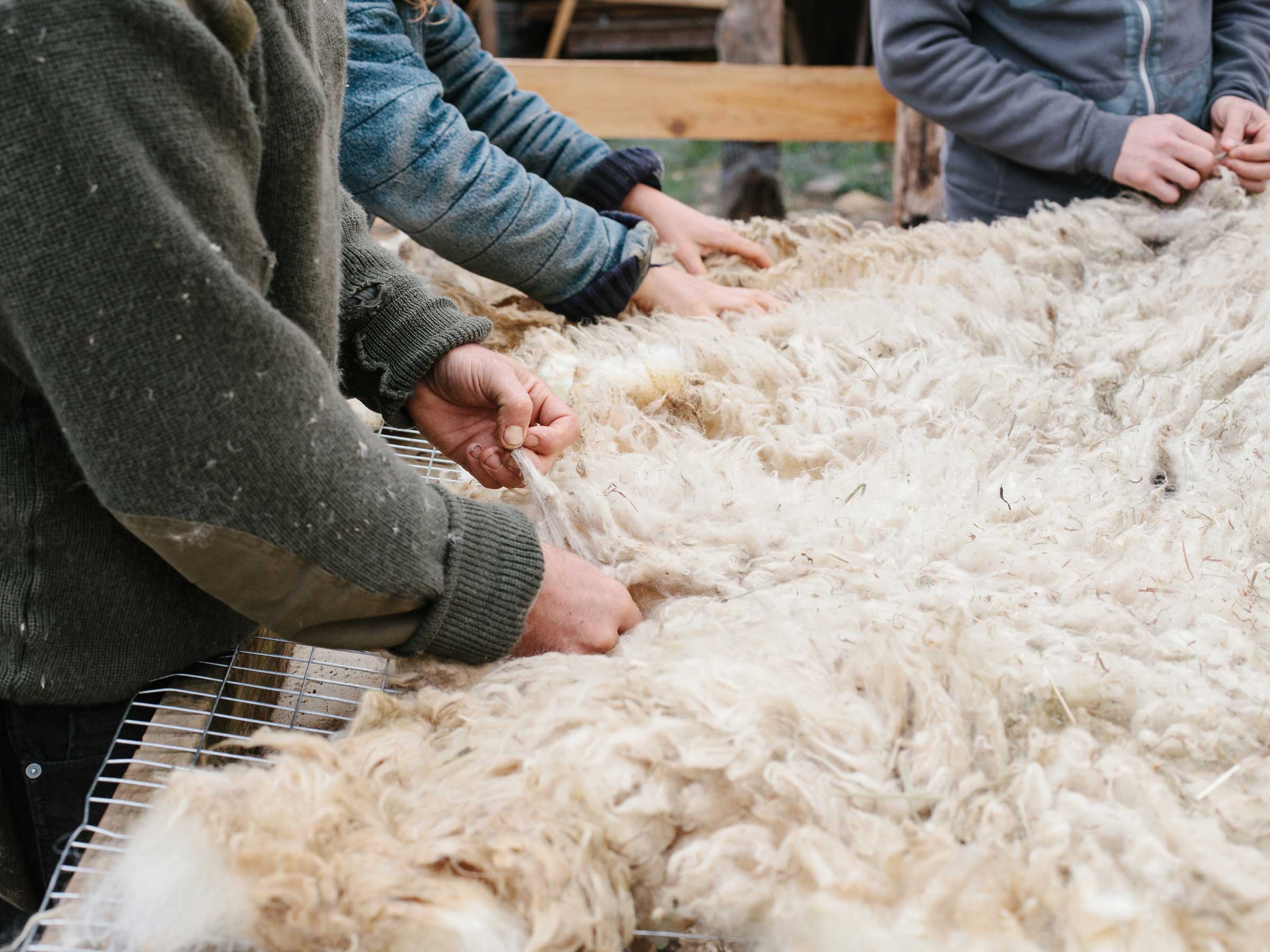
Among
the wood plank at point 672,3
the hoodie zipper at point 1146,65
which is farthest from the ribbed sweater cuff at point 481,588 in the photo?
the wood plank at point 672,3

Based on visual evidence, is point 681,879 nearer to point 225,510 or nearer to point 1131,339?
point 225,510

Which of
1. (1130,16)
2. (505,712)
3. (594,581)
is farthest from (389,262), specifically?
(1130,16)

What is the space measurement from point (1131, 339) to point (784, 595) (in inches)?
27.9

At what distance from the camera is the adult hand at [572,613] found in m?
0.91

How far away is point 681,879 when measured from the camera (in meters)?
0.69

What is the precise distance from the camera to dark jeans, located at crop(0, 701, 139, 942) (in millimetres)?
865

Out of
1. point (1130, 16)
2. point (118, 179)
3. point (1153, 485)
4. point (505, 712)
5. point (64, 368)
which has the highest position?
point (1130, 16)

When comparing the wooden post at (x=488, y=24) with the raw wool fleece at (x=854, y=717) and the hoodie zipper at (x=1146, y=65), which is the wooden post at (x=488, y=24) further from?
the raw wool fleece at (x=854, y=717)

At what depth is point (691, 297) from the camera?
5.19ft

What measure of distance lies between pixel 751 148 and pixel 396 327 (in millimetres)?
4126

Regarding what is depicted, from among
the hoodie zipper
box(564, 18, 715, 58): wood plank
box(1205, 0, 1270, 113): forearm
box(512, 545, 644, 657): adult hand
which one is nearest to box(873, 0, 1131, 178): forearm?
the hoodie zipper

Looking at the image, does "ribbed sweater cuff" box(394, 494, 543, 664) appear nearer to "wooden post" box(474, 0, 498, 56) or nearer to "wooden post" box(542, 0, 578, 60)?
"wooden post" box(474, 0, 498, 56)

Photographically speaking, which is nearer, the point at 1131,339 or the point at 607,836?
the point at 607,836

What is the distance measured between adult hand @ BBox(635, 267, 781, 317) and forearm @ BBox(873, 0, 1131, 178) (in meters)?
0.62
